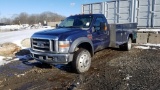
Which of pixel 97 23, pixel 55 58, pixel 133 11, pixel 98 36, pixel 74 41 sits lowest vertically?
pixel 55 58

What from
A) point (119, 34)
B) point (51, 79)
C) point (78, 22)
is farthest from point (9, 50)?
point (119, 34)

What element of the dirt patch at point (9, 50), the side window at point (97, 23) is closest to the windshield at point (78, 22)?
the side window at point (97, 23)

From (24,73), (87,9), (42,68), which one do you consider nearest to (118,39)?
(42,68)

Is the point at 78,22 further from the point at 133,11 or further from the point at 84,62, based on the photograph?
the point at 133,11

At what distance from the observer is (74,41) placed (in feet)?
20.3

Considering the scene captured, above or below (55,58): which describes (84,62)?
below

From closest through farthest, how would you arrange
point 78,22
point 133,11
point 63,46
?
point 63,46 < point 78,22 < point 133,11

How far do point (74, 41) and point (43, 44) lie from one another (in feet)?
3.36

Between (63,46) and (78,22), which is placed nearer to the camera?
(63,46)

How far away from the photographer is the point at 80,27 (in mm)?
7203

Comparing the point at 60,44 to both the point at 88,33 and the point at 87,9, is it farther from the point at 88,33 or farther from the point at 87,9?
the point at 87,9

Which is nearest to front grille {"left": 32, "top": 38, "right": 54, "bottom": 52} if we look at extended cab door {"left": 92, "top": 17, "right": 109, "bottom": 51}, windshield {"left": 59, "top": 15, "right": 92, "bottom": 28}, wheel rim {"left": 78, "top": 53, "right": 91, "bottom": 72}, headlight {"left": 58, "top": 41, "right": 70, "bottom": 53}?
headlight {"left": 58, "top": 41, "right": 70, "bottom": 53}

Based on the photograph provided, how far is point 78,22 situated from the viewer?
24.9 feet

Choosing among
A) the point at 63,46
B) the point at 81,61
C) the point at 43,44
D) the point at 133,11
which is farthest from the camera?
the point at 133,11
